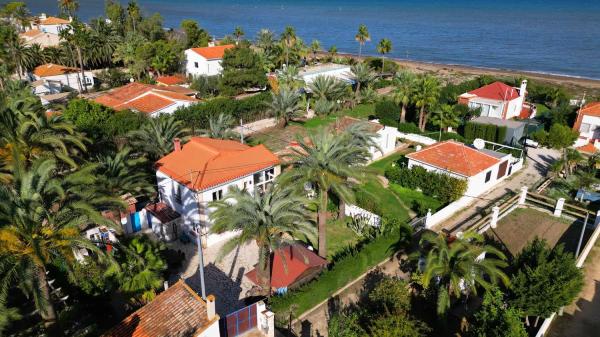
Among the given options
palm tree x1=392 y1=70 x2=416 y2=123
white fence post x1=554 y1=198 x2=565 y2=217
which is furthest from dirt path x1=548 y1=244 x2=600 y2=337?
palm tree x1=392 y1=70 x2=416 y2=123

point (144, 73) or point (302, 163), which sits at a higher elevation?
point (302, 163)

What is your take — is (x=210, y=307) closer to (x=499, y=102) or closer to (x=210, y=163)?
(x=210, y=163)

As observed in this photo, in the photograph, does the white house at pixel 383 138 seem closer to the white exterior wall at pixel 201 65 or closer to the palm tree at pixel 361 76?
the palm tree at pixel 361 76

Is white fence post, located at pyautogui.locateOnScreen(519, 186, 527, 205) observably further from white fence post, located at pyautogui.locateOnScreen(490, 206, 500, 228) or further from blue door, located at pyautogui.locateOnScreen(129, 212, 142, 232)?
blue door, located at pyautogui.locateOnScreen(129, 212, 142, 232)

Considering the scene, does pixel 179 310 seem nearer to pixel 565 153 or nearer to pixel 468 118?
pixel 565 153

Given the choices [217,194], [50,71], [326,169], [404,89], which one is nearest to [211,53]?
[50,71]

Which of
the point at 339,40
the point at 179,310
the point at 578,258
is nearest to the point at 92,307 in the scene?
the point at 179,310

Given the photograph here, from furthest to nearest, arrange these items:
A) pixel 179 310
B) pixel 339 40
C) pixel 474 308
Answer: pixel 339 40
pixel 474 308
pixel 179 310
